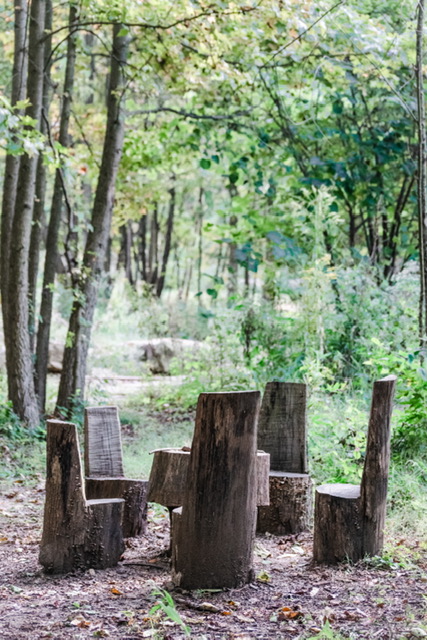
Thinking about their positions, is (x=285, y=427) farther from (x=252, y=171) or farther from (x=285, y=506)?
(x=252, y=171)

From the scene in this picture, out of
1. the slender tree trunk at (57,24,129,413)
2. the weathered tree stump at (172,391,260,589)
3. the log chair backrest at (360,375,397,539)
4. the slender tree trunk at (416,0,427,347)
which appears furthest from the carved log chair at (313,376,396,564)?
the slender tree trunk at (57,24,129,413)

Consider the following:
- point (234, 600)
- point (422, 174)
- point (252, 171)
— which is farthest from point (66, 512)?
point (252, 171)

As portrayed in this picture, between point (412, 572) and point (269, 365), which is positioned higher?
point (269, 365)

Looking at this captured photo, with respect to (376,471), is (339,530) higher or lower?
lower

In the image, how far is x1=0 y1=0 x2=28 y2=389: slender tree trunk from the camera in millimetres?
8727

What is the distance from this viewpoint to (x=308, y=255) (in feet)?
36.5

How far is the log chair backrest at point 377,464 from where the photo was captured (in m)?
4.38

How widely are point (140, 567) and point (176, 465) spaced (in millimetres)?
704

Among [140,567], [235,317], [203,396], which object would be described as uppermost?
[235,317]

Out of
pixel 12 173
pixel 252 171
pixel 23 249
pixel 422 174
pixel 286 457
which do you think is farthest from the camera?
pixel 252 171

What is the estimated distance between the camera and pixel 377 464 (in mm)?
4387

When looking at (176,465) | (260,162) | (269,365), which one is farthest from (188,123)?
(176,465)

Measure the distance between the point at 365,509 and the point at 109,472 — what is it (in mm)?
1950

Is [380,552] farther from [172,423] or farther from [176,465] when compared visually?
[172,423]
